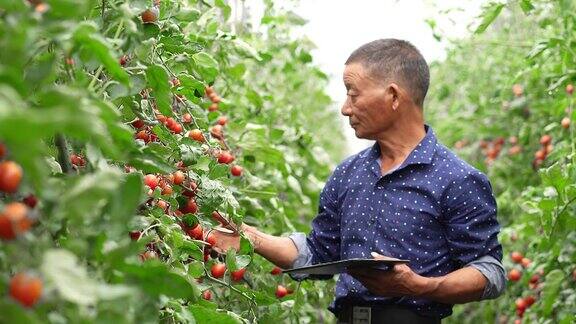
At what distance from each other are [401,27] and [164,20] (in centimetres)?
500

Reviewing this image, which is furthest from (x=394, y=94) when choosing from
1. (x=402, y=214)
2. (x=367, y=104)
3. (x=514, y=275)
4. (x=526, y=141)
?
(x=526, y=141)

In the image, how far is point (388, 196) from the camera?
2.22 metres

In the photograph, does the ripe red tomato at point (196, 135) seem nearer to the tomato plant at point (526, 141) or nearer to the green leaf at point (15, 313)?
the tomato plant at point (526, 141)

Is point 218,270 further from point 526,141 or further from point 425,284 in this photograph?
point 526,141

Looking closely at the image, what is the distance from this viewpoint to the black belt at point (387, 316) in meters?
2.15

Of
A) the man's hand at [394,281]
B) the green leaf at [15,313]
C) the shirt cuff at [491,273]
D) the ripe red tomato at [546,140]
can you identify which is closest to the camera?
the green leaf at [15,313]

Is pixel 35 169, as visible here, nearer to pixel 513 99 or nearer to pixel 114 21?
pixel 114 21

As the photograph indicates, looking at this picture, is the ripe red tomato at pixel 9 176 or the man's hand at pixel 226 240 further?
the man's hand at pixel 226 240

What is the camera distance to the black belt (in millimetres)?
2146

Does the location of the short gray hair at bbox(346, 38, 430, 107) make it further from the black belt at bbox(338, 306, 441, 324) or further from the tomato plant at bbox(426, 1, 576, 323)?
the black belt at bbox(338, 306, 441, 324)

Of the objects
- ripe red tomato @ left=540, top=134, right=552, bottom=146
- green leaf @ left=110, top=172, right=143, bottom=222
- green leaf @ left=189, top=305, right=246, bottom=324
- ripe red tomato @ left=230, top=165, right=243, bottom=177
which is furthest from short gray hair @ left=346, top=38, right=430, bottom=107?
ripe red tomato @ left=540, top=134, right=552, bottom=146

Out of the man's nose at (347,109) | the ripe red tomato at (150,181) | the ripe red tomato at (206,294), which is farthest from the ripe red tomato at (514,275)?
the ripe red tomato at (150,181)

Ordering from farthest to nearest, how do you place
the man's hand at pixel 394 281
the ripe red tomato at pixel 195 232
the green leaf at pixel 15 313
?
1. the man's hand at pixel 394 281
2. the ripe red tomato at pixel 195 232
3. the green leaf at pixel 15 313

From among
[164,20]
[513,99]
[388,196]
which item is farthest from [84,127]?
[513,99]
